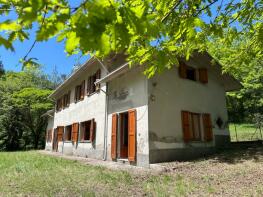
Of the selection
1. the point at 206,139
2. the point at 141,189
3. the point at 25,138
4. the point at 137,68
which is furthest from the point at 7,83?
the point at 141,189

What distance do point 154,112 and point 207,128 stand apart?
3.11m

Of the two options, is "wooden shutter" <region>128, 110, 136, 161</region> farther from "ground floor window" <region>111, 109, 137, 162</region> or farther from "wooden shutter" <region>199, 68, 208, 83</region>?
"wooden shutter" <region>199, 68, 208, 83</region>

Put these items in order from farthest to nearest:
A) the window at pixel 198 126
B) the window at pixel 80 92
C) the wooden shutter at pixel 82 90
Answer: the window at pixel 80 92 < the wooden shutter at pixel 82 90 < the window at pixel 198 126

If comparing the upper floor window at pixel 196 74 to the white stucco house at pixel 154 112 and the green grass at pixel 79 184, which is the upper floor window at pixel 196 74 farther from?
the green grass at pixel 79 184

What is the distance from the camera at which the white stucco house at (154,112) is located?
909cm

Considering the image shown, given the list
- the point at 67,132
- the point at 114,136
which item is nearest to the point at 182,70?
the point at 114,136

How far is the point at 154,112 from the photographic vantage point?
29.6 feet

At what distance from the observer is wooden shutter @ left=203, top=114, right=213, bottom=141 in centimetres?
1057

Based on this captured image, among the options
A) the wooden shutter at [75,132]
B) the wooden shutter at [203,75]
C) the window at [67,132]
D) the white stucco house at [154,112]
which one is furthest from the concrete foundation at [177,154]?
the window at [67,132]

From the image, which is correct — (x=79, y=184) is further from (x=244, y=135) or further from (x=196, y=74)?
(x=244, y=135)

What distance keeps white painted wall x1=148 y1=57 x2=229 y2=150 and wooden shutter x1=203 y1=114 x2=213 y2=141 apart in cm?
27

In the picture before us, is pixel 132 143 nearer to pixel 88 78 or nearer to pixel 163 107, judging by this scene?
pixel 163 107

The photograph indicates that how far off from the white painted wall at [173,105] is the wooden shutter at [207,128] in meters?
0.27

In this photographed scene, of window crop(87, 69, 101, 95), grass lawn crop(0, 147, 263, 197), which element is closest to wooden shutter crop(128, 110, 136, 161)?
grass lawn crop(0, 147, 263, 197)
